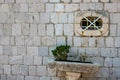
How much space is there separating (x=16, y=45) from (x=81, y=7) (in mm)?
1798

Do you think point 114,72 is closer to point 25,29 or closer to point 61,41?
point 61,41

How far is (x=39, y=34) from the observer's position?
504 cm

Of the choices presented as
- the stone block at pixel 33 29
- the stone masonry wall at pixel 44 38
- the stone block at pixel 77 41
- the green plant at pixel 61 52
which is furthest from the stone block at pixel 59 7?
the green plant at pixel 61 52

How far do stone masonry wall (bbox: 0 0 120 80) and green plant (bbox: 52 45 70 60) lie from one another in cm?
34

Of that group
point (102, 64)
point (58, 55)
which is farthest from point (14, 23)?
point (102, 64)

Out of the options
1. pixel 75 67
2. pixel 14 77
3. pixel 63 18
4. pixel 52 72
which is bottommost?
pixel 14 77

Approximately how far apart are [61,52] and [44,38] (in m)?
0.66

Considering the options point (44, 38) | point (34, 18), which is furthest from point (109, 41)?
point (34, 18)

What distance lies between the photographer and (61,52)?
15.1 ft

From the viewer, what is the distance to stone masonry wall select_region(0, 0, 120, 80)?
16.0 ft

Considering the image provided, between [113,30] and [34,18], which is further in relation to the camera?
[34,18]

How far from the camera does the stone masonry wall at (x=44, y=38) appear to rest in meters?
4.89

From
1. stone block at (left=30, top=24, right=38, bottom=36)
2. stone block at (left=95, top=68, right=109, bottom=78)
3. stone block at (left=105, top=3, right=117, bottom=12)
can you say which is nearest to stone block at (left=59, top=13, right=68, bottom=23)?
stone block at (left=30, top=24, right=38, bottom=36)

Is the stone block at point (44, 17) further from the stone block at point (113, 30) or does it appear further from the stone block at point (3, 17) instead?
the stone block at point (113, 30)
